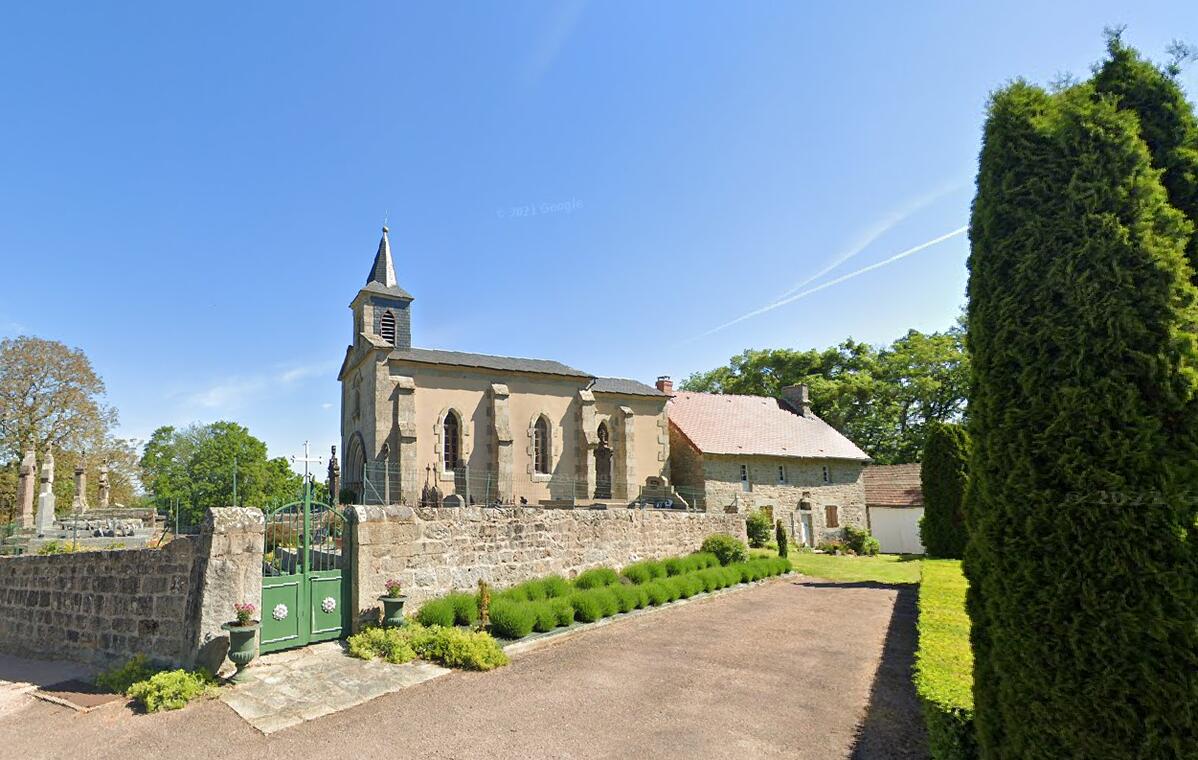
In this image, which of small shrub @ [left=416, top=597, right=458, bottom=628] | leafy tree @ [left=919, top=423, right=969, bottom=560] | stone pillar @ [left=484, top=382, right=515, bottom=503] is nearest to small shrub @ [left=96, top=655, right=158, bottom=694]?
small shrub @ [left=416, top=597, right=458, bottom=628]

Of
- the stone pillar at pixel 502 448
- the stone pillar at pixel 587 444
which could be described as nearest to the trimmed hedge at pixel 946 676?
the stone pillar at pixel 502 448

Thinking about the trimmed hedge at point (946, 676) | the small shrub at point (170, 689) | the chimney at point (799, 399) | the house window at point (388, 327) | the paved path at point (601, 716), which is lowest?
the paved path at point (601, 716)

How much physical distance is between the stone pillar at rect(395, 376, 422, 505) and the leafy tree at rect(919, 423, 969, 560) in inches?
689

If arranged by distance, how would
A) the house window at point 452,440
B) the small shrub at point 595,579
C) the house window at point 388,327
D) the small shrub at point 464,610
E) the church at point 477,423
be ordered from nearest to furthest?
the small shrub at point 464,610
the small shrub at point 595,579
the church at point 477,423
the house window at point 452,440
the house window at point 388,327

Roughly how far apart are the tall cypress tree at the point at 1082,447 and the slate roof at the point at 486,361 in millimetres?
21204

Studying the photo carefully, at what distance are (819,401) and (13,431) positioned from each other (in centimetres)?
4469

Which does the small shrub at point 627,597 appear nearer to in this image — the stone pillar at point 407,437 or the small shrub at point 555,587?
the small shrub at point 555,587

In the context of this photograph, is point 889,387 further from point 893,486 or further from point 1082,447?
point 1082,447

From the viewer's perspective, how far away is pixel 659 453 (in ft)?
94.4

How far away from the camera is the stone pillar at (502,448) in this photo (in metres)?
24.0

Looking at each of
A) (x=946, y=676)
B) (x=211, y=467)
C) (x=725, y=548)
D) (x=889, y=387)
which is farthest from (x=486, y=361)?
(x=211, y=467)

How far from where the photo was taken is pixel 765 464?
1172 inches

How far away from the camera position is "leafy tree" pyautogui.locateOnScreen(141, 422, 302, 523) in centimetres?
4206

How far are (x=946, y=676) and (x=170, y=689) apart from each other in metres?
8.91
